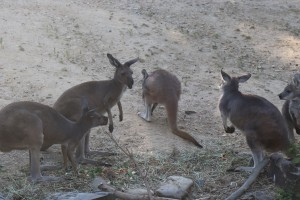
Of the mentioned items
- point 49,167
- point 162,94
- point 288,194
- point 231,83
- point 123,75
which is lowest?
point 49,167

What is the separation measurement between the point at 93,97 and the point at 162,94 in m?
1.02

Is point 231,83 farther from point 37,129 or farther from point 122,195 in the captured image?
point 37,129

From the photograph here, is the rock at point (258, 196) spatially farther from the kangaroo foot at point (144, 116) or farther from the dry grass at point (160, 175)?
the kangaroo foot at point (144, 116)

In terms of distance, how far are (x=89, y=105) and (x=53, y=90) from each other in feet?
4.61

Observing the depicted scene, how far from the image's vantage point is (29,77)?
355 inches

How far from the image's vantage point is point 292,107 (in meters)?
7.94

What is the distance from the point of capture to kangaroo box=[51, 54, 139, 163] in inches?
280

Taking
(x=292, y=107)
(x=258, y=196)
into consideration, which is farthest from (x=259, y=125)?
(x=292, y=107)

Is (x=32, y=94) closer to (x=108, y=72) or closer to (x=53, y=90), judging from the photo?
(x=53, y=90)

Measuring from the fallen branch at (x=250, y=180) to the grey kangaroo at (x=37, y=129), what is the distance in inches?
66.6

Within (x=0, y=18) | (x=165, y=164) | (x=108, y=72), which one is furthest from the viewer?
(x=0, y=18)

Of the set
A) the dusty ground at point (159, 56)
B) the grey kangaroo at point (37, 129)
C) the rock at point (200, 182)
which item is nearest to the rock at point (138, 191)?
the dusty ground at point (159, 56)

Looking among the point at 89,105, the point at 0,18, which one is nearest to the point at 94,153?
the point at 89,105

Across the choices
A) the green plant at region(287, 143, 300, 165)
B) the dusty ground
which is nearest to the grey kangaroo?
the dusty ground
